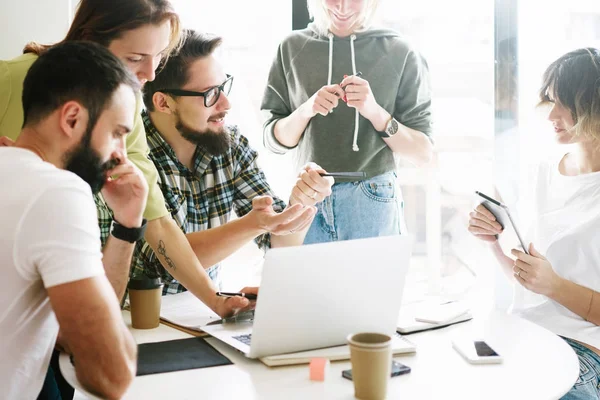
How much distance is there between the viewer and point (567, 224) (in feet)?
6.93

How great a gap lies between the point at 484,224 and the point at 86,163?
127 cm

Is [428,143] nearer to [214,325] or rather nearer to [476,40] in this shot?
[476,40]

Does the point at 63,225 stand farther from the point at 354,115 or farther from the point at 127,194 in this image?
the point at 354,115

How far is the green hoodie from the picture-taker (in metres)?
2.57

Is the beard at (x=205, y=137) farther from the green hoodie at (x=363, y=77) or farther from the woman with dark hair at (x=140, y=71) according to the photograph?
the green hoodie at (x=363, y=77)

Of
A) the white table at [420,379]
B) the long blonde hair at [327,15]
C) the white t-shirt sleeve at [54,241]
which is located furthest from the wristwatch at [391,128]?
the white t-shirt sleeve at [54,241]

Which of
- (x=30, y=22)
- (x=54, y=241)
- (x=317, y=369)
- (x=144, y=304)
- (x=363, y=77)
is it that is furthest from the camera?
(x=30, y=22)

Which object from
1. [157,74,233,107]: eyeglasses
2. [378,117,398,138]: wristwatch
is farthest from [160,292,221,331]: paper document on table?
[378,117,398,138]: wristwatch

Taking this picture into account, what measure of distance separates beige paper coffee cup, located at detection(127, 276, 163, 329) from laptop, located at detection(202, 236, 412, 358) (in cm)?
24

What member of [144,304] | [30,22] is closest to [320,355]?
[144,304]

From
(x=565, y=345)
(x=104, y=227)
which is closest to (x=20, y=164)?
(x=104, y=227)

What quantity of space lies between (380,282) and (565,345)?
45 cm

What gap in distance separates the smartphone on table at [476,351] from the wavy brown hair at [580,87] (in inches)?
38.4

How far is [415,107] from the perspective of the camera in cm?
263
